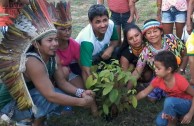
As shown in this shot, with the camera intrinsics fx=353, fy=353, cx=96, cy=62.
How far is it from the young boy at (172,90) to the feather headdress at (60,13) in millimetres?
1041

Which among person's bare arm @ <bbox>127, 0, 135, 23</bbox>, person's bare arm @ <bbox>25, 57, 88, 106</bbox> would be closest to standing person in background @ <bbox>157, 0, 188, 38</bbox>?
person's bare arm @ <bbox>127, 0, 135, 23</bbox>

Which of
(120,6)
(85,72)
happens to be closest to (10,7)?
(85,72)

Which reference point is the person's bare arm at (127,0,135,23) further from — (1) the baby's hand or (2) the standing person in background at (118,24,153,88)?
(1) the baby's hand

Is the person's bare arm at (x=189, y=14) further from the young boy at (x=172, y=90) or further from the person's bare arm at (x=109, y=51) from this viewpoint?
the young boy at (x=172, y=90)

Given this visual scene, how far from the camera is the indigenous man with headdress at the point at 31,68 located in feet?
10.3

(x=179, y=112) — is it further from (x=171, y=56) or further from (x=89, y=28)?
(x=89, y=28)

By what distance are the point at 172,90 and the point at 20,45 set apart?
57.7 inches

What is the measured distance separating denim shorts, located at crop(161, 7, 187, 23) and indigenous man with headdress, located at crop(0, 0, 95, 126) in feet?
6.03

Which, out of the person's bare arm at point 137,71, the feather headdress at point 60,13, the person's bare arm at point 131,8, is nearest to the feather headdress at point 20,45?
the feather headdress at point 60,13

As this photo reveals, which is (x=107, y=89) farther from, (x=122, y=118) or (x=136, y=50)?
(x=136, y=50)

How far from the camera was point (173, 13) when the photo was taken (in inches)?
181

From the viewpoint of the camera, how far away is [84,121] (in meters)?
3.68

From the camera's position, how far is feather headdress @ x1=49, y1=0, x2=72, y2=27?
3597 millimetres

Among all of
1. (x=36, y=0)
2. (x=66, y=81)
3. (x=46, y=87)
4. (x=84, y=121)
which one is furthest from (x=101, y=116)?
(x=36, y=0)
